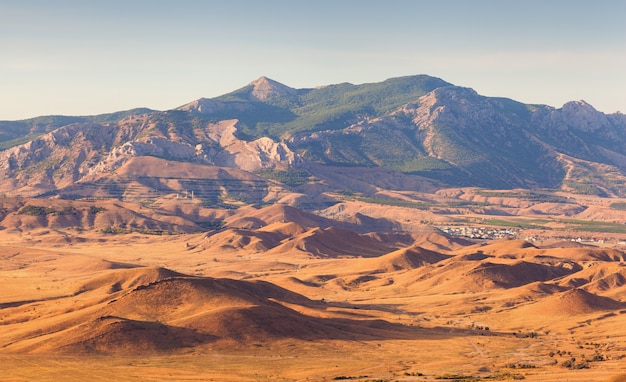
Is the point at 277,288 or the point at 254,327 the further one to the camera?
the point at 277,288

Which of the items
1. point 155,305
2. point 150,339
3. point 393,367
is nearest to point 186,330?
point 150,339

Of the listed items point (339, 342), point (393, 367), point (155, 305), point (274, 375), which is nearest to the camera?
point (274, 375)

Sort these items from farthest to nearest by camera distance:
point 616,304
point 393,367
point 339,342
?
point 616,304, point 339,342, point 393,367

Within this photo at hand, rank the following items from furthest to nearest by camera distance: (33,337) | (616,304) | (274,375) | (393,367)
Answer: (616,304) < (33,337) < (393,367) < (274,375)

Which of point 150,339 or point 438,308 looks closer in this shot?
point 150,339

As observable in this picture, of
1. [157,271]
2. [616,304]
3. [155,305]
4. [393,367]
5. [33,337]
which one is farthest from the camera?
[616,304]

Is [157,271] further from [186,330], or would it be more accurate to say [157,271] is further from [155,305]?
[186,330]

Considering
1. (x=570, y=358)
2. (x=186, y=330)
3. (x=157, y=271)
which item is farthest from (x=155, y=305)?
(x=570, y=358)

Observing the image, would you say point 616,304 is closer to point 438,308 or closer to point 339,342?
point 438,308
